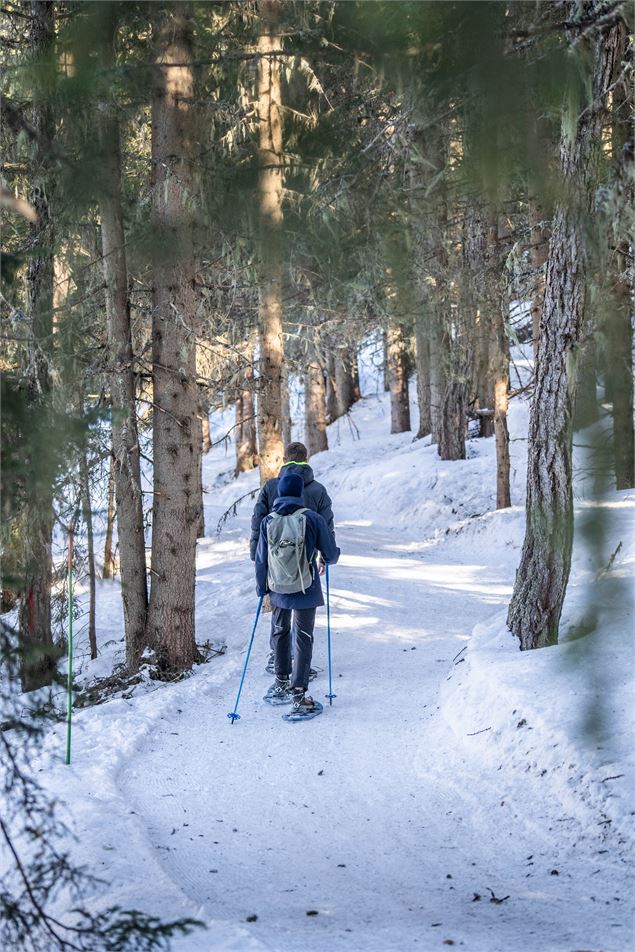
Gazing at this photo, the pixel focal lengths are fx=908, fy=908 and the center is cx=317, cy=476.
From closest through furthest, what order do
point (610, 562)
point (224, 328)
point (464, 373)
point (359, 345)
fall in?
point (610, 562), point (224, 328), point (464, 373), point (359, 345)

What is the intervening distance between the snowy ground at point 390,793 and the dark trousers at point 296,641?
0.41 meters

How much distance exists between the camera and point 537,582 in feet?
25.4

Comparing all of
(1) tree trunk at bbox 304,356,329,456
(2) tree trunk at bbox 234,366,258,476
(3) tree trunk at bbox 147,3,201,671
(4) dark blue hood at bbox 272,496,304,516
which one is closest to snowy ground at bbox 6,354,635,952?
(3) tree trunk at bbox 147,3,201,671

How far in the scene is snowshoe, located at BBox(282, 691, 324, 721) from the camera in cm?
783

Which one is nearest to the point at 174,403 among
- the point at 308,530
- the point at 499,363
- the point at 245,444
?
the point at 308,530

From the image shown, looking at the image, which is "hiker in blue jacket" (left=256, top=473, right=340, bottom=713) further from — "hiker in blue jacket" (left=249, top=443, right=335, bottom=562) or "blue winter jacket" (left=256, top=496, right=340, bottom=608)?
"hiker in blue jacket" (left=249, top=443, right=335, bottom=562)

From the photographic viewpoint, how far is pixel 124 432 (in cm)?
925

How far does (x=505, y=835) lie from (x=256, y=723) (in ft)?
9.43

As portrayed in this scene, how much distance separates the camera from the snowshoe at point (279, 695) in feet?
27.3

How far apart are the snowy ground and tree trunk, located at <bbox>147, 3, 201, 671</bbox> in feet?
2.28

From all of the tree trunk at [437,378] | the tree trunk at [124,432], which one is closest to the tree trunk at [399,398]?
the tree trunk at [437,378]

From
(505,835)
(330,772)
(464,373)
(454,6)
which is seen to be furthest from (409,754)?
(464,373)

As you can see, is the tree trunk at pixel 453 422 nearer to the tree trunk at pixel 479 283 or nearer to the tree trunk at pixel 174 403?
the tree trunk at pixel 479 283

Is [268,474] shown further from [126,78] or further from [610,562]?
[610,562]
